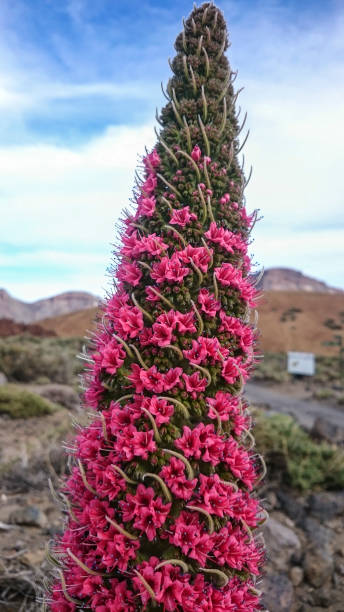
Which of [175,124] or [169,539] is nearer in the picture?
[169,539]

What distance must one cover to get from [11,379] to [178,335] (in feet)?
59.3

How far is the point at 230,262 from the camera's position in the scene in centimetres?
331

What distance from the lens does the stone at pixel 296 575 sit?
6309 millimetres

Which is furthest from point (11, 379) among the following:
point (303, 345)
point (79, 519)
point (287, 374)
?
point (303, 345)

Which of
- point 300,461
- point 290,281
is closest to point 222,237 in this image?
point 300,461

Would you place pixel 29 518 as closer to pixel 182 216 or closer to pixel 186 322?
pixel 186 322

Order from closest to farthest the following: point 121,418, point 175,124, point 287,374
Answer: point 121,418 < point 175,124 < point 287,374

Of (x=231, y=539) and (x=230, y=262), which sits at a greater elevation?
(x=230, y=262)

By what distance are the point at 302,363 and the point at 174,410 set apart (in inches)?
1172

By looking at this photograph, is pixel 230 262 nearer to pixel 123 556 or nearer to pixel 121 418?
pixel 121 418

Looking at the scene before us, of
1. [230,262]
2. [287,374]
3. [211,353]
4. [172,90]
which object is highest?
[172,90]

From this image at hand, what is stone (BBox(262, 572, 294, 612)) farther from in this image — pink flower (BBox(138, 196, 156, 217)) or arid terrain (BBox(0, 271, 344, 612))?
pink flower (BBox(138, 196, 156, 217))

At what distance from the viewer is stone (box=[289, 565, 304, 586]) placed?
20.7ft

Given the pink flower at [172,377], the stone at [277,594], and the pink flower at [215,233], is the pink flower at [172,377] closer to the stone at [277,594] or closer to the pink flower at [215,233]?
the pink flower at [215,233]
